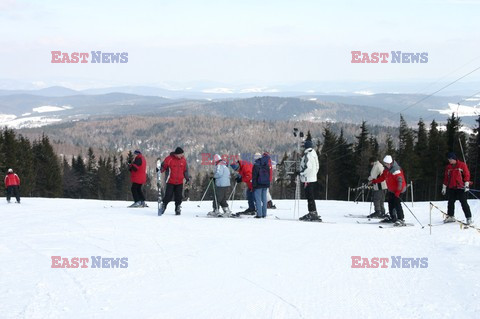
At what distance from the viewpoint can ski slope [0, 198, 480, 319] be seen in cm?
573

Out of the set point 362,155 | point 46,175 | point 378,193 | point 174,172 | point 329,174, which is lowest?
point 46,175

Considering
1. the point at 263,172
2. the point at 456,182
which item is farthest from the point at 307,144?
the point at 456,182

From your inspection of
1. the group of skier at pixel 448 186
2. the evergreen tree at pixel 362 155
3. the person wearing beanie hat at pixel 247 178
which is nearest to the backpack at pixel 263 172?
the person wearing beanie hat at pixel 247 178

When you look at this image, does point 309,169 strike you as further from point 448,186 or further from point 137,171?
point 137,171

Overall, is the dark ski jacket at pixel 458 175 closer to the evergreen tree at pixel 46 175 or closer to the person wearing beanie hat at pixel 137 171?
the person wearing beanie hat at pixel 137 171

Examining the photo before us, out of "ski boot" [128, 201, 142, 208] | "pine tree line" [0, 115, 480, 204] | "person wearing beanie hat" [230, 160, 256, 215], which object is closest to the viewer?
"person wearing beanie hat" [230, 160, 256, 215]

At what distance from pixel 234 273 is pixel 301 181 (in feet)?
21.9

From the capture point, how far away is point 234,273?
290 inches

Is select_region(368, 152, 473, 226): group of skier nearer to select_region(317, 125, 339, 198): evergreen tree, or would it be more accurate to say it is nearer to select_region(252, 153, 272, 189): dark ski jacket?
select_region(252, 153, 272, 189): dark ski jacket

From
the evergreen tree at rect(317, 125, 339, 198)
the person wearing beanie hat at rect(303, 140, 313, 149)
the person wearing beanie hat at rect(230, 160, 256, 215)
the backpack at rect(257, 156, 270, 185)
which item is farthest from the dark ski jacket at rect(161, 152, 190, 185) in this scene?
the evergreen tree at rect(317, 125, 339, 198)

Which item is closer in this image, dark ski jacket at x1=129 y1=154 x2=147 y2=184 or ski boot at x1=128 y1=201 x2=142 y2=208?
dark ski jacket at x1=129 y1=154 x2=147 y2=184

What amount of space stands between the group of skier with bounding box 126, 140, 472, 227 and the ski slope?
4.49ft

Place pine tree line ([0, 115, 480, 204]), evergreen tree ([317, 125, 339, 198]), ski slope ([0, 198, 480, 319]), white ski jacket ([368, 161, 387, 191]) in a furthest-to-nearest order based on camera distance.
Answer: evergreen tree ([317, 125, 339, 198])
pine tree line ([0, 115, 480, 204])
white ski jacket ([368, 161, 387, 191])
ski slope ([0, 198, 480, 319])

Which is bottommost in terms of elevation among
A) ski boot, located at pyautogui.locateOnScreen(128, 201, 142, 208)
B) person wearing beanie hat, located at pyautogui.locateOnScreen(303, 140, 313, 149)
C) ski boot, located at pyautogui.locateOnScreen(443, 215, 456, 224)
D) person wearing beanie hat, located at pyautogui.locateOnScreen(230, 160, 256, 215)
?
ski boot, located at pyautogui.locateOnScreen(128, 201, 142, 208)
